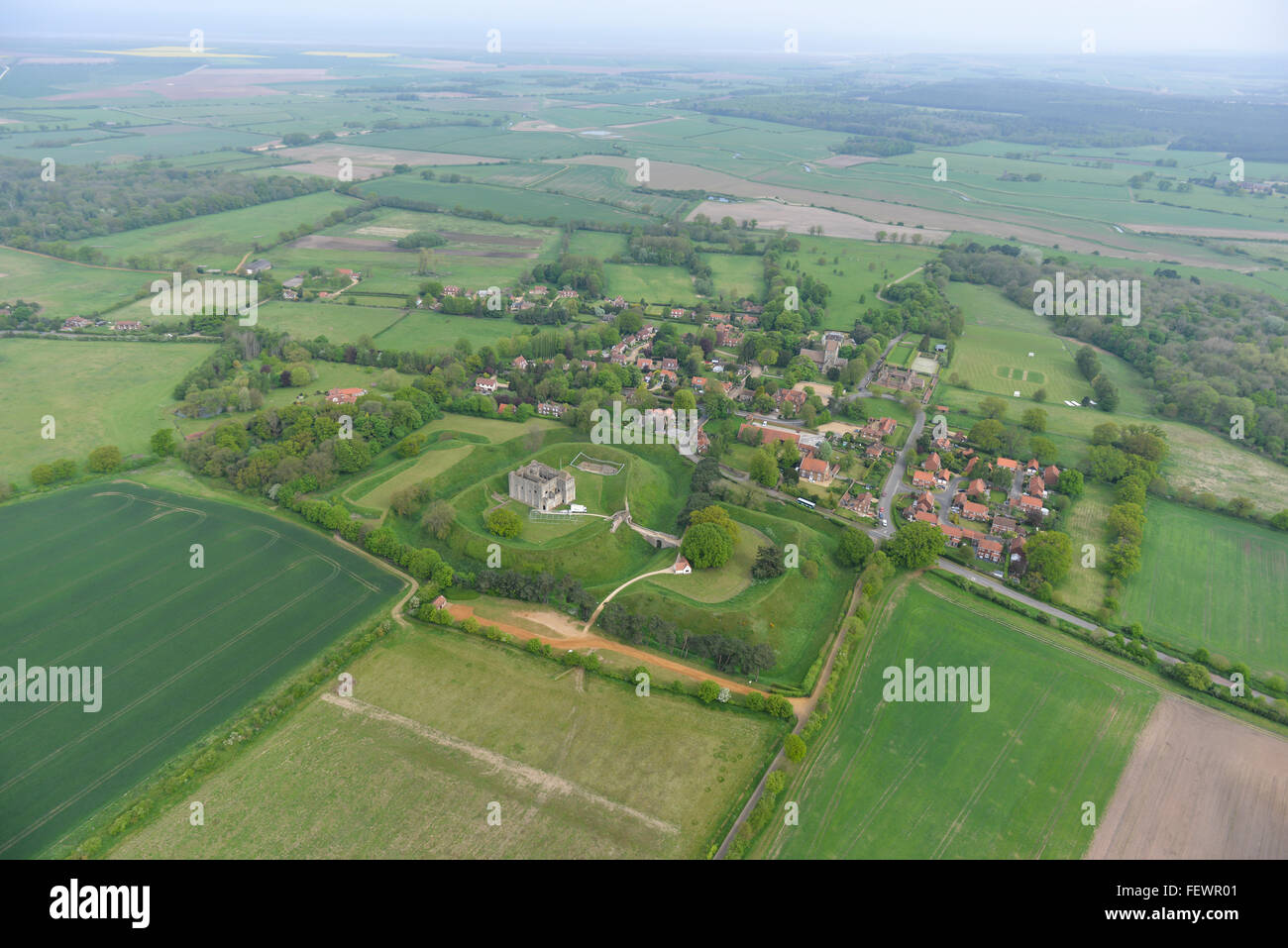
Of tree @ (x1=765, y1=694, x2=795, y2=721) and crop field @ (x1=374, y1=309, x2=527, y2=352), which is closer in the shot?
tree @ (x1=765, y1=694, x2=795, y2=721)

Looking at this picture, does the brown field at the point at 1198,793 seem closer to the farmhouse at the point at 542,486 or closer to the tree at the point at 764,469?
the tree at the point at 764,469

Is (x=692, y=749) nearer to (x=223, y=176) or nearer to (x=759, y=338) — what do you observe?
(x=759, y=338)

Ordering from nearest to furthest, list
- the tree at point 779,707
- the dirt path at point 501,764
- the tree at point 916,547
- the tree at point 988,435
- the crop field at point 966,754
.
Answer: the crop field at point 966,754
the dirt path at point 501,764
the tree at point 779,707
the tree at point 916,547
the tree at point 988,435

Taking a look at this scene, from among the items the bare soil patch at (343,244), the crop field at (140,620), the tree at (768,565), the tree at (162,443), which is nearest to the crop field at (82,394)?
the tree at (162,443)

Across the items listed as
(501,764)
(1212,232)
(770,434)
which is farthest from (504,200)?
(1212,232)

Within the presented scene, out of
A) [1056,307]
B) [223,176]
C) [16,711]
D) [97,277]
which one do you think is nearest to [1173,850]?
[16,711]

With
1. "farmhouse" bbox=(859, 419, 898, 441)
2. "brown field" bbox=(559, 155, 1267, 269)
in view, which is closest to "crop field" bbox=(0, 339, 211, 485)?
"farmhouse" bbox=(859, 419, 898, 441)

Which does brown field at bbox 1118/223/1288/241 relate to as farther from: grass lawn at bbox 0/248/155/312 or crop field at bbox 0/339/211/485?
grass lawn at bbox 0/248/155/312
